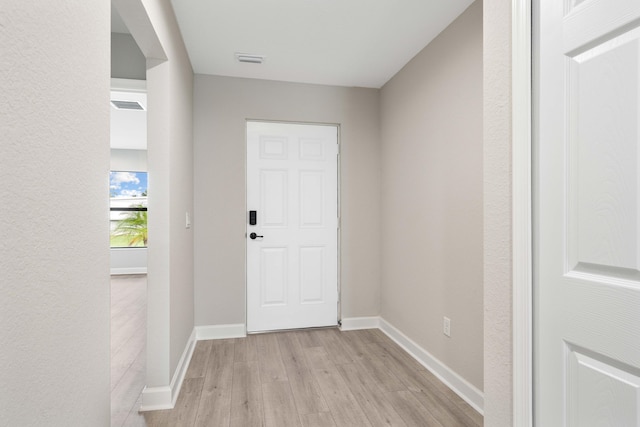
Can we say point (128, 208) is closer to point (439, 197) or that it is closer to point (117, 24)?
point (117, 24)

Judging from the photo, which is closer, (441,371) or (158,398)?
(158,398)

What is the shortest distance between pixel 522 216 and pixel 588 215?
7.9 inches

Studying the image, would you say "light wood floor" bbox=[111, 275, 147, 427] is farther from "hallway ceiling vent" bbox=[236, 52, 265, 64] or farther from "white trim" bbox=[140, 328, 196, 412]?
"hallway ceiling vent" bbox=[236, 52, 265, 64]

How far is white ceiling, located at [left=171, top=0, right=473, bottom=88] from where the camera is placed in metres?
2.24

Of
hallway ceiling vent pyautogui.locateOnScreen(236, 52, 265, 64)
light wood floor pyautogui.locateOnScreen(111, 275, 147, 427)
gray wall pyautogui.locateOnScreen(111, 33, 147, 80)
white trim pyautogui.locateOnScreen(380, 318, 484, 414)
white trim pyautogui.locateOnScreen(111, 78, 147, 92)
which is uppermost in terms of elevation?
hallway ceiling vent pyautogui.locateOnScreen(236, 52, 265, 64)

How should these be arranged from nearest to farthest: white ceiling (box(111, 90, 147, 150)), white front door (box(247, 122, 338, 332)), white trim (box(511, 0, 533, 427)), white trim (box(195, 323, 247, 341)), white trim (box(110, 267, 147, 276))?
white trim (box(511, 0, 533, 427))
white trim (box(195, 323, 247, 341))
white front door (box(247, 122, 338, 332))
white ceiling (box(111, 90, 147, 150))
white trim (box(110, 267, 147, 276))

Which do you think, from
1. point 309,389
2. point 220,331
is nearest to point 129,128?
point 220,331

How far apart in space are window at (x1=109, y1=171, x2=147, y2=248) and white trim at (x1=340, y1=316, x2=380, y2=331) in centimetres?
509

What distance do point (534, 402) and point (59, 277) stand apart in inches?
57.4

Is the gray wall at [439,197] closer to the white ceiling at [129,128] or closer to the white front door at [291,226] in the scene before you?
the white front door at [291,226]

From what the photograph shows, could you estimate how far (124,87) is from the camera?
8.44 ft

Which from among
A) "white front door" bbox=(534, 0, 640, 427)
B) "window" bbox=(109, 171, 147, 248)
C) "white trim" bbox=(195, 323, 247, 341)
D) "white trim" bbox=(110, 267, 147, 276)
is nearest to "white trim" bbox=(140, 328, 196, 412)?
"white trim" bbox=(195, 323, 247, 341)

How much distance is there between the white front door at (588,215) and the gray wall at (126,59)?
2.55m

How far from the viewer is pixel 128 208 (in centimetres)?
707
